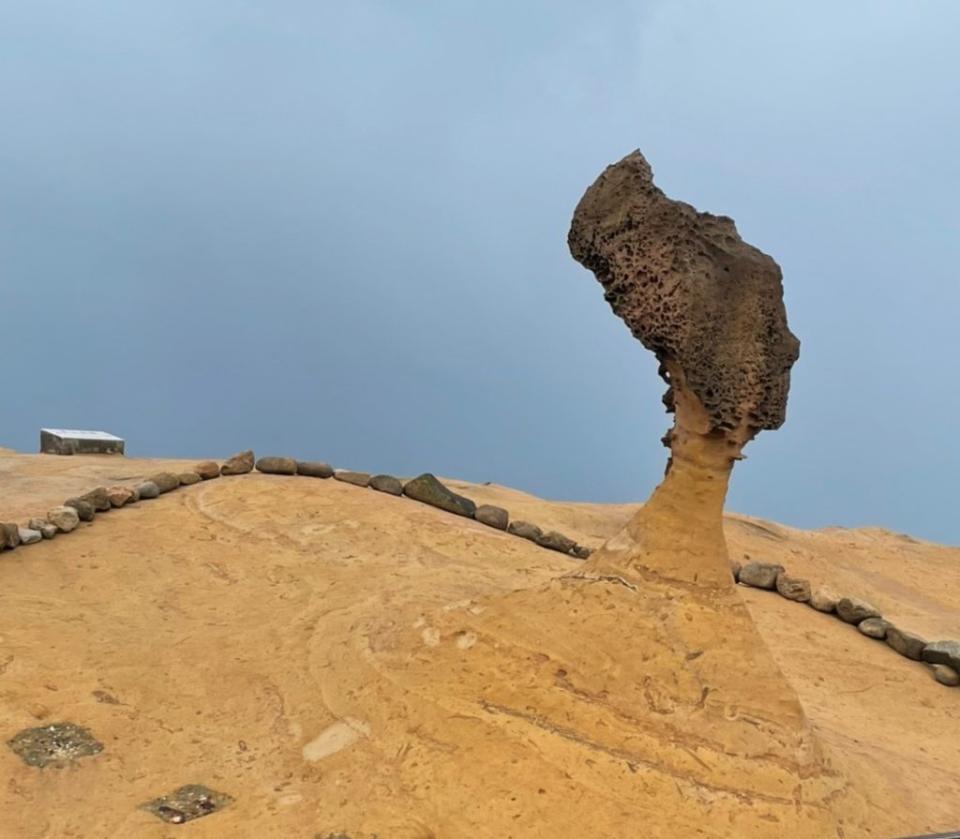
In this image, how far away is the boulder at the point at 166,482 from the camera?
7180 mm

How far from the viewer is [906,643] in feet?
21.8

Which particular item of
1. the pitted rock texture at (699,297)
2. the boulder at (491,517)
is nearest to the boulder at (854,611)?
the boulder at (491,517)

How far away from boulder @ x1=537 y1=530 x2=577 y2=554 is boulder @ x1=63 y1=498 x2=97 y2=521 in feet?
11.8

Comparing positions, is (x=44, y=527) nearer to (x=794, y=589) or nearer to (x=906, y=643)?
(x=794, y=589)

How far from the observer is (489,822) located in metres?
3.03

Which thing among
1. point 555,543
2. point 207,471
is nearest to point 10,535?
point 207,471

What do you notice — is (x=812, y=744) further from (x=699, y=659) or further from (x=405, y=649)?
(x=405, y=649)

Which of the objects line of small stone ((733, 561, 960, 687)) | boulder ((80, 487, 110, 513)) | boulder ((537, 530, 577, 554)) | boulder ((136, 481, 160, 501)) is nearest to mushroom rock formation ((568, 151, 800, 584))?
line of small stone ((733, 561, 960, 687))

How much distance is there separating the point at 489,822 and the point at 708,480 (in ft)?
5.71

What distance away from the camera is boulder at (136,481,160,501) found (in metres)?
6.97

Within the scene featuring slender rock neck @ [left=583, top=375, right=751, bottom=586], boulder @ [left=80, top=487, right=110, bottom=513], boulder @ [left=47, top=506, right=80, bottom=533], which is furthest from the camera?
boulder @ [left=80, top=487, right=110, bottom=513]

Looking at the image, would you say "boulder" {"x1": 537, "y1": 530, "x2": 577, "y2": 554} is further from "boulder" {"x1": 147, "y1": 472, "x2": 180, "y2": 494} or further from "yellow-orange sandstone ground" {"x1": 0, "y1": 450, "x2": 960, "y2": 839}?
"boulder" {"x1": 147, "y1": 472, "x2": 180, "y2": 494}

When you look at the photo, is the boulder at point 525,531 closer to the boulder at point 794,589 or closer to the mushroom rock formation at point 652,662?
the boulder at point 794,589

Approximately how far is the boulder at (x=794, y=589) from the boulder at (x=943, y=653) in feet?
3.91
